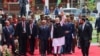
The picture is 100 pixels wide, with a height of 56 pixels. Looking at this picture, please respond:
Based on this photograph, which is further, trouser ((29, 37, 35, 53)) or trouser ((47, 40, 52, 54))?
trouser ((29, 37, 35, 53))

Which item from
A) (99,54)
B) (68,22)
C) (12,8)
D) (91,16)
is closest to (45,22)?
(68,22)

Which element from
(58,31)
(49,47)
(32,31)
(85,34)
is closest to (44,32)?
Answer: (58,31)

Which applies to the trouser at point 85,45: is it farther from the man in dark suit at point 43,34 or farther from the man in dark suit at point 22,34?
the man in dark suit at point 22,34

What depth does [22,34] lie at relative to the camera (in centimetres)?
2247

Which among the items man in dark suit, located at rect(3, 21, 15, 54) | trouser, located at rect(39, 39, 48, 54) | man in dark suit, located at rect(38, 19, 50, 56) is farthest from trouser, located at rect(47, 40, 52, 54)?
man in dark suit, located at rect(3, 21, 15, 54)

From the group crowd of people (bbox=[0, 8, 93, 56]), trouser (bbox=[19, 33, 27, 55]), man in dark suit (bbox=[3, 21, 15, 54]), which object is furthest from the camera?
trouser (bbox=[19, 33, 27, 55])

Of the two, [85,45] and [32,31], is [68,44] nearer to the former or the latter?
[32,31]

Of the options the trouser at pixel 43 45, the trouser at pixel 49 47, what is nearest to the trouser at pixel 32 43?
the trouser at pixel 49 47

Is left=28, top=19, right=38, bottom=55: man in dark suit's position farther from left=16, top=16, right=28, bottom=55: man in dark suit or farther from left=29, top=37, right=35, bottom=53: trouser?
left=16, top=16, right=28, bottom=55: man in dark suit

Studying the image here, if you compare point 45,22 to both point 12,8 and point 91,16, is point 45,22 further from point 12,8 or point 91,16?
point 12,8

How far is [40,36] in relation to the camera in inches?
830

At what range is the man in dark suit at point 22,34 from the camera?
22286mm

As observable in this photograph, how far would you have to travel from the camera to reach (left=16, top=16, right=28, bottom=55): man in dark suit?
22286 mm

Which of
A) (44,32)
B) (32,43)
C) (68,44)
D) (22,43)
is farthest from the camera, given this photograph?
(68,44)
